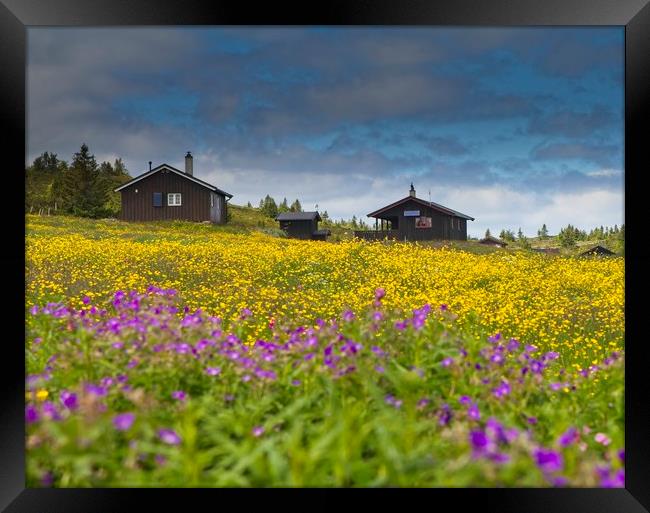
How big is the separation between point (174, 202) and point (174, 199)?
173mm

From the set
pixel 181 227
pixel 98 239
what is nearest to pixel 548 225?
pixel 98 239

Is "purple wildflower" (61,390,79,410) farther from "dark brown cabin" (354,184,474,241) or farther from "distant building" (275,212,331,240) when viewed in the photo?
"distant building" (275,212,331,240)

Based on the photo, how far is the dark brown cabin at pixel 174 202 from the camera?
15.8 metres

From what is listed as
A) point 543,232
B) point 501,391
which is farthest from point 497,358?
point 543,232

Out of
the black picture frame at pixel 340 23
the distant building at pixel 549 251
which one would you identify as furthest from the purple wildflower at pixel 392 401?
the distant building at pixel 549 251

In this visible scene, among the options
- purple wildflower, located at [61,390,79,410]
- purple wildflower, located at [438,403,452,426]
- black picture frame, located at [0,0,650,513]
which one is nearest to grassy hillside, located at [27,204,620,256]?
black picture frame, located at [0,0,650,513]

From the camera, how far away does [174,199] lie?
1845 centimetres

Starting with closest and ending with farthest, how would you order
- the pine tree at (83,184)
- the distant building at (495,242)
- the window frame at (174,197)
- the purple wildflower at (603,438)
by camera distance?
the purple wildflower at (603,438) → the pine tree at (83,184) → the distant building at (495,242) → the window frame at (174,197)

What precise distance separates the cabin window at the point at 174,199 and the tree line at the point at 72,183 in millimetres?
2234

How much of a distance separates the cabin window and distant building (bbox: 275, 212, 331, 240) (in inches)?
215

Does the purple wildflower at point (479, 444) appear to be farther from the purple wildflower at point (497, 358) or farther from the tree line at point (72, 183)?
the tree line at point (72, 183)

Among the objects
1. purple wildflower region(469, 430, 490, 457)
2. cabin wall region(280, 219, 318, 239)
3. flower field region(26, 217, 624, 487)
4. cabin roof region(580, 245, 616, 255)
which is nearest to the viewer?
purple wildflower region(469, 430, 490, 457)

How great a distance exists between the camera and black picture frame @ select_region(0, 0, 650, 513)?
3.47m

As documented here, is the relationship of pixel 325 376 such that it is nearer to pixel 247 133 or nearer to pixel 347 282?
pixel 247 133
